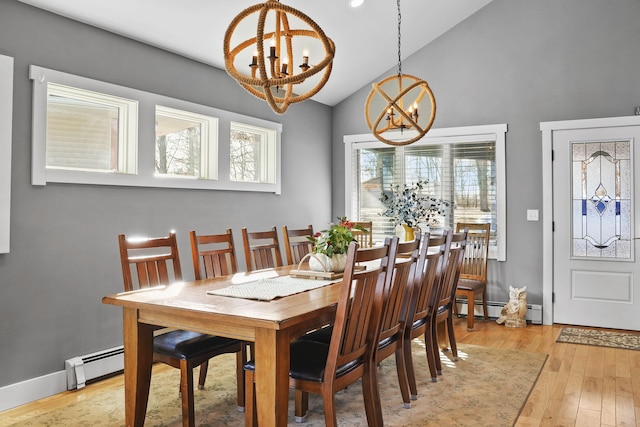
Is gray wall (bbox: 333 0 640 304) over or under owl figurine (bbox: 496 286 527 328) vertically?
over

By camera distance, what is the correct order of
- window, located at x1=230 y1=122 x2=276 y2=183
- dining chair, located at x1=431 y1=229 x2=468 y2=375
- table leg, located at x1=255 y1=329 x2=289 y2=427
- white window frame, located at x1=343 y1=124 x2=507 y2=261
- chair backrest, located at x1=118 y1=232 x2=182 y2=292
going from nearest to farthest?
1. table leg, located at x1=255 y1=329 x2=289 y2=427
2. chair backrest, located at x1=118 y1=232 x2=182 y2=292
3. dining chair, located at x1=431 y1=229 x2=468 y2=375
4. window, located at x1=230 y1=122 x2=276 y2=183
5. white window frame, located at x1=343 y1=124 x2=507 y2=261

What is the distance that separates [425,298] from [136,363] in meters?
1.77

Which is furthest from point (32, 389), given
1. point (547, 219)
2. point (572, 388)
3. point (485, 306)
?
point (547, 219)

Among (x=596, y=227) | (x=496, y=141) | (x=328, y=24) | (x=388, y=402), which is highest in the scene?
(x=328, y=24)

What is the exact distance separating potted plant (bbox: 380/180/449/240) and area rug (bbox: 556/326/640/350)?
6.01 ft

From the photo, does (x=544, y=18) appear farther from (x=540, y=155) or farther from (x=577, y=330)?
(x=577, y=330)

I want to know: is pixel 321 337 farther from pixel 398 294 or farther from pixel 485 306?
pixel 485 306

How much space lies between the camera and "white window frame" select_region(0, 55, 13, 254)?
10.0 feet

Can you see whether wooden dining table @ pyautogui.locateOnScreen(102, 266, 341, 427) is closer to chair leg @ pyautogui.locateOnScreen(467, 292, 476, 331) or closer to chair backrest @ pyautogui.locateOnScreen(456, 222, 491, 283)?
chair leg @ pyautogui.locateOnScreen(467, 292, 476, 331)

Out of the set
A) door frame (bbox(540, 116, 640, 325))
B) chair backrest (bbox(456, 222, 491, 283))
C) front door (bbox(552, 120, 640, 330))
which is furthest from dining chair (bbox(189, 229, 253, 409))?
front door (bbox(552, 120, 640, 330))

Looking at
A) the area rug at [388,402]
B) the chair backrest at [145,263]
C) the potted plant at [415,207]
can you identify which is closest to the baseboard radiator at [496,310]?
the potted plant at [415,207]

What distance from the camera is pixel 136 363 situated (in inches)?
99.8

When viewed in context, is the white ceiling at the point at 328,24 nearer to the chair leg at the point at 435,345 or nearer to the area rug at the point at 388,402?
the area rug at the point at 388,402

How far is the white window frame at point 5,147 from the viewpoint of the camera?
120 inches
